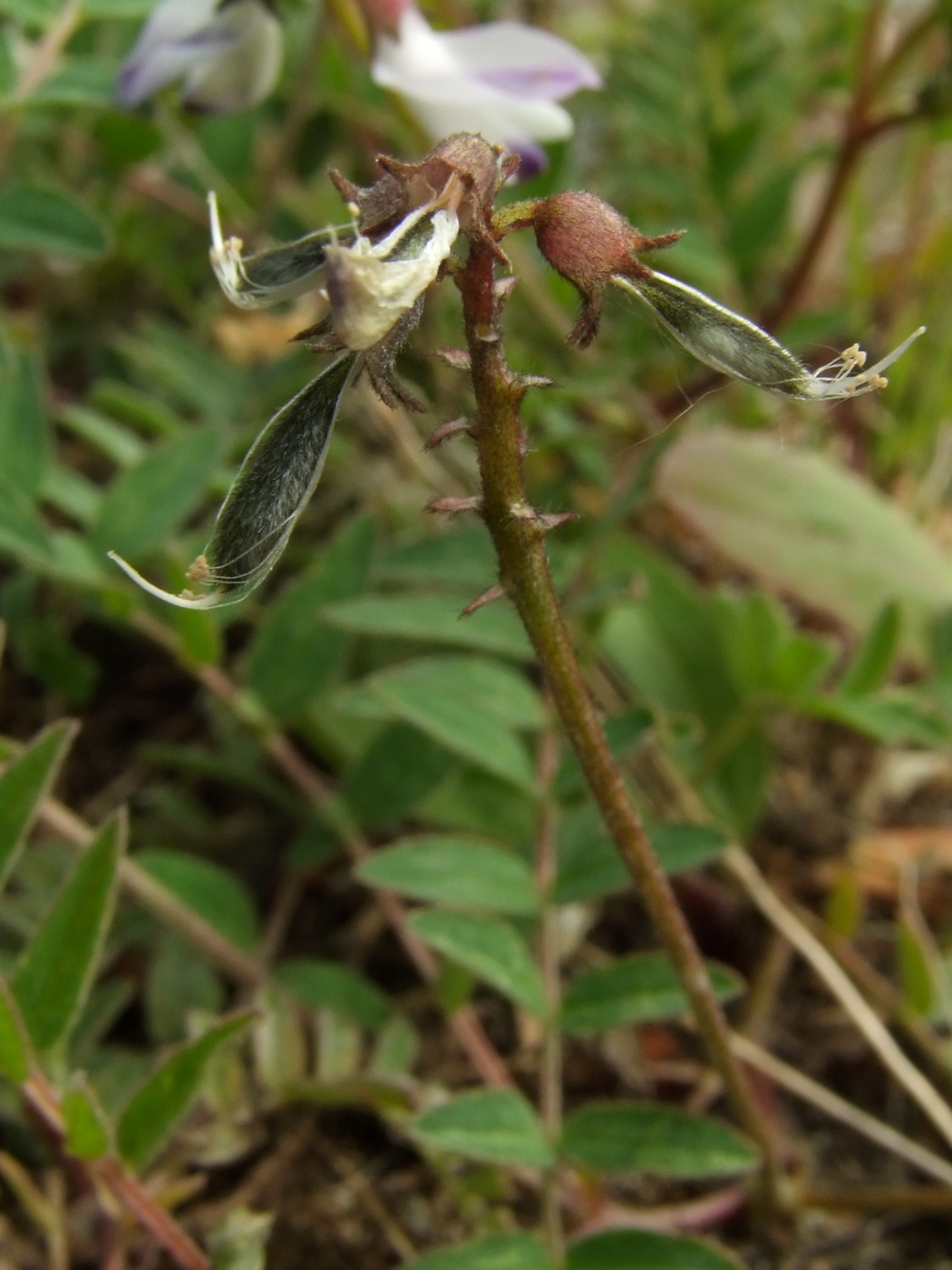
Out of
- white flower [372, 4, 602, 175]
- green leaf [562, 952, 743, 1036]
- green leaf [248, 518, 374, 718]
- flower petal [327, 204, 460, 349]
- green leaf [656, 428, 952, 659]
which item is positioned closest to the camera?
flower petal [327, 204, 460, 349]

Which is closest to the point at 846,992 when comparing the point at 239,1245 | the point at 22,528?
the point at 239,1245

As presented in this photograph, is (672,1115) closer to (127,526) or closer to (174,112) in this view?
(127,526)

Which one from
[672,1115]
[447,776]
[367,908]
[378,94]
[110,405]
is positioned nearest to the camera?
[672,1115]

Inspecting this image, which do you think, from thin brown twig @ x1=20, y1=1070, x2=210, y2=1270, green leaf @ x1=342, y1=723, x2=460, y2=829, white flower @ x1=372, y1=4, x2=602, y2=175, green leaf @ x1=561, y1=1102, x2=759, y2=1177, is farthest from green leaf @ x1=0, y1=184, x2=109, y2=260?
green leaf @ x1=561, y1=1102, x2=759, y2=1177

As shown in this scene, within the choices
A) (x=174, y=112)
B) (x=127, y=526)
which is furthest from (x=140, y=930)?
(x=174, y=112)

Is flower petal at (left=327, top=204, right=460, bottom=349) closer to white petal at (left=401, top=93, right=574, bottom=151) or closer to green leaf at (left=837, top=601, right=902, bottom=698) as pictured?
white petal at (left=401, top=93, right=574, bottom=151)

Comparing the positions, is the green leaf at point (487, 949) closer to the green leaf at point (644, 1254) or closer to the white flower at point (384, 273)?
the green leaf at point (644, 1254)

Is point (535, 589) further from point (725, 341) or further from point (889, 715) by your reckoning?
point (889, 715)
